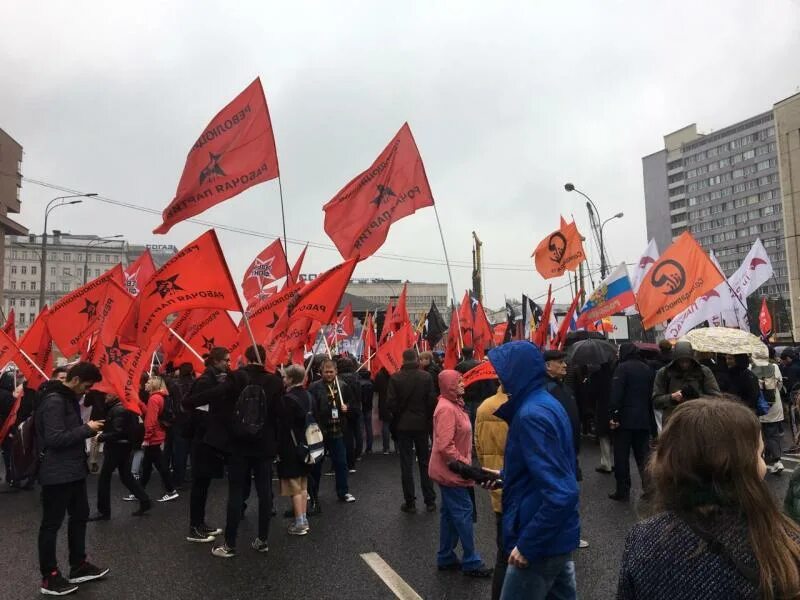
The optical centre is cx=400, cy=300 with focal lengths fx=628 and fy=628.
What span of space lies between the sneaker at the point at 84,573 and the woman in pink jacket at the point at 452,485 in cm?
299

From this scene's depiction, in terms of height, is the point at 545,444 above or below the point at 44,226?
below

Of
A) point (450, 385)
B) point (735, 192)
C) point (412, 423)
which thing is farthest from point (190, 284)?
point (735, 192)

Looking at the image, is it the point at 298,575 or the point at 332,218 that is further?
the point at 332,218

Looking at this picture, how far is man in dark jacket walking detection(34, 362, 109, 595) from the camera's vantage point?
5215 millimetres

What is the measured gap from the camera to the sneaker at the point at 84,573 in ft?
17.7

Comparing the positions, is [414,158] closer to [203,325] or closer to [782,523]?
[203,325]

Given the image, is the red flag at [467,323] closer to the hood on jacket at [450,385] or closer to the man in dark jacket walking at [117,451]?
the man in dark jacket walking at [117,451]

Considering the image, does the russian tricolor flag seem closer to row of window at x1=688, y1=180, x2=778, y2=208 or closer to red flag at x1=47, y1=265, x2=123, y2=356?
red flag at x1=47, y1=265, x2=123, y2=356

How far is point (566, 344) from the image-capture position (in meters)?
12.7

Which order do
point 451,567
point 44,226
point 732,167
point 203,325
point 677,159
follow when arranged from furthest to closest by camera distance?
point 677,159, point 732,167, point 44,226, point 203,325, point 451,567

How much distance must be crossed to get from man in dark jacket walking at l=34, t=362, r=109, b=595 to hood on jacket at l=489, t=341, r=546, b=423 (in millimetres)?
3836

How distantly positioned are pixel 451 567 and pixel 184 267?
168 inches

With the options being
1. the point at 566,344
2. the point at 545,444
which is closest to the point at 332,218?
the point at 566,344

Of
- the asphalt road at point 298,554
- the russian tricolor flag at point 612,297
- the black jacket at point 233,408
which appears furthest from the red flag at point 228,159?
the russian tricolor flag at point 612,297
